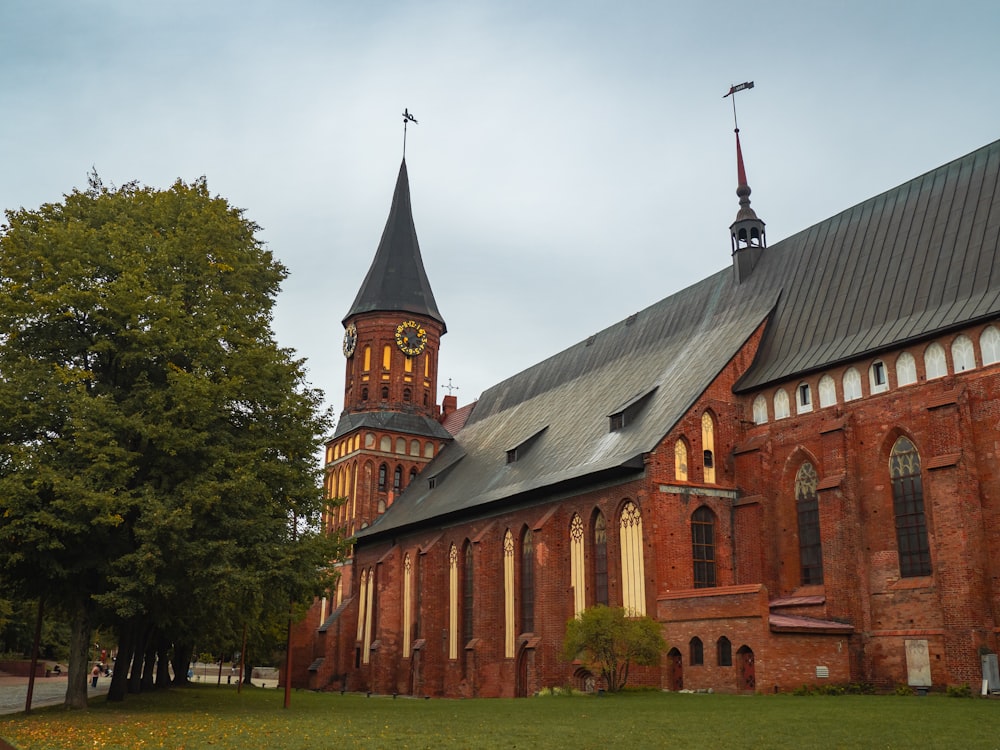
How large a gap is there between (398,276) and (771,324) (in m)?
31.9

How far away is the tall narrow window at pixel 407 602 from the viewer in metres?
45.8

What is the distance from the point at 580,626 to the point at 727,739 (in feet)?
42.5

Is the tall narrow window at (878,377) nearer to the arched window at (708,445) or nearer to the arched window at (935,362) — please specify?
the arched window at (935,362)

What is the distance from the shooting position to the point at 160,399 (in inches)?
890

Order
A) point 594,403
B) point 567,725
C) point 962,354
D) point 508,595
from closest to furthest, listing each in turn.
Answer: point 567,725 → point 962,354 → point 508,595 → point 594,403

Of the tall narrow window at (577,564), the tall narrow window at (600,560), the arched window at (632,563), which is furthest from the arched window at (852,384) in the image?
the tall narrow window at (577,564)

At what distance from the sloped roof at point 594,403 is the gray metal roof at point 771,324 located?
0.10 metres

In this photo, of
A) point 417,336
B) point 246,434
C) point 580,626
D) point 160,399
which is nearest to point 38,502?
point 160,399

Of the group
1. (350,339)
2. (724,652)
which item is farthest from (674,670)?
(350,339)

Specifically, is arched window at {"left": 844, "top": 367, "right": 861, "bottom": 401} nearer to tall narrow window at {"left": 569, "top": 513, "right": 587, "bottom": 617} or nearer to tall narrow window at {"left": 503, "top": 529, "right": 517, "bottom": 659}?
tall narrow window at {"left": 569, "top": 513, "right": 587, "bottom": 617}

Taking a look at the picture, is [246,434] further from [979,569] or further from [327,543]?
[979,569]

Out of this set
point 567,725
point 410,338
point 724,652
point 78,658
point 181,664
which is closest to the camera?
point 567,725

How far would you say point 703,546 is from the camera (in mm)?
30984

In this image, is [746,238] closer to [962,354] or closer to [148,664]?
[962,354]
